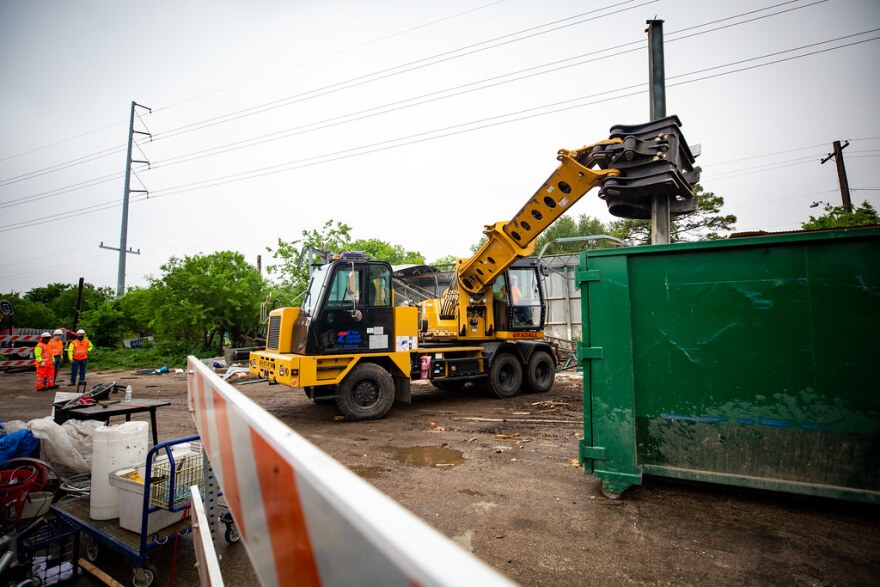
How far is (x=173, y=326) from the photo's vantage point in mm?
19984

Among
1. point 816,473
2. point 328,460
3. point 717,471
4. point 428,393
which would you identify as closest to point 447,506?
point 717,471

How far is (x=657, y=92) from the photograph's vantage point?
18.3ft

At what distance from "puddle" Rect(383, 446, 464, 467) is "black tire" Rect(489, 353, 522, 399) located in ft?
13.1

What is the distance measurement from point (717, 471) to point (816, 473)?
63 cm

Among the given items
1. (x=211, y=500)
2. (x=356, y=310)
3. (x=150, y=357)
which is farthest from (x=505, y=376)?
(x=150, y=357)

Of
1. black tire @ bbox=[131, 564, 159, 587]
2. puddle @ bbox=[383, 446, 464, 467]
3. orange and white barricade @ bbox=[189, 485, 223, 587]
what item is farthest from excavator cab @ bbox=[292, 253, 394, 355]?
orange and white barricade @ bbox=[189, 485, 223, 587]

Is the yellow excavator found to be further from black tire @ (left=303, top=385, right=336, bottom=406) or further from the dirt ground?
the dirt ground

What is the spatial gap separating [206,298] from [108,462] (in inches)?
719

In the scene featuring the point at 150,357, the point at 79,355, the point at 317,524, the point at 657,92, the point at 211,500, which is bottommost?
the point at 150,357

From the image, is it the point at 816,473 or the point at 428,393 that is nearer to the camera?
the point at 816,473

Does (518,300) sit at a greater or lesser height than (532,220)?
lesser

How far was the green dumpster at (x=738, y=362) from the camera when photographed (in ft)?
10.3

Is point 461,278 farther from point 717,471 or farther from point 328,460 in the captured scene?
point 328,460

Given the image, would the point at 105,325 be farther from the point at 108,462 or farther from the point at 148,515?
the point at 148,515
